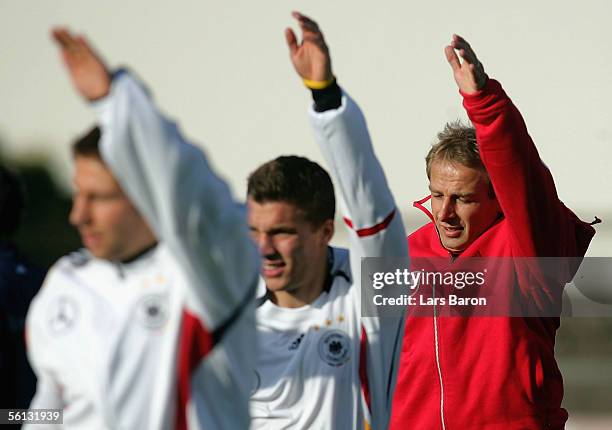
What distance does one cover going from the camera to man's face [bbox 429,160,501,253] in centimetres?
462

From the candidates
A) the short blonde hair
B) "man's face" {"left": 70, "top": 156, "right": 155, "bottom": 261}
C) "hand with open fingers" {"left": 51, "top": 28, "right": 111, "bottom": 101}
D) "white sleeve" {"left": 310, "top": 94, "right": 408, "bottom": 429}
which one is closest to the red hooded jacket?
the short blonde hair

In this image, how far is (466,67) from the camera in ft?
13.9

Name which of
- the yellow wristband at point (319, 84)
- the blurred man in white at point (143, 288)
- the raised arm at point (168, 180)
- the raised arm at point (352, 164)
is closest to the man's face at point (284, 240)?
the raised arm at point (352, 164)

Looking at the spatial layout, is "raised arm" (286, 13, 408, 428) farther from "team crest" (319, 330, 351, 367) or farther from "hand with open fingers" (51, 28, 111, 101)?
"hand with open fingers" (51, 28, 111, 101)

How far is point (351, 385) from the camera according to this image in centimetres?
378

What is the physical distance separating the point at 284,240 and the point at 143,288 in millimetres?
854

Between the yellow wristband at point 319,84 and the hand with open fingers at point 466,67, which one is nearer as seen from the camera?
the yellow wristband at point 319,84

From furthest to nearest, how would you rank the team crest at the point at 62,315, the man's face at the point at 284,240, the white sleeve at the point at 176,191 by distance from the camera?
the man's face at the point at 284,240, the team crest at the point at 62,315, the white sleeve at the point at 176,191

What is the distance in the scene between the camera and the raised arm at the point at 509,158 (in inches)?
165

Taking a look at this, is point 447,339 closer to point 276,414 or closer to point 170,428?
point 276,414

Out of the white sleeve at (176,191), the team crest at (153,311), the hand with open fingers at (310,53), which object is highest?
the hand with open fingers at (310,53)

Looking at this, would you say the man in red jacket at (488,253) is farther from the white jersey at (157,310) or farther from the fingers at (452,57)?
the white jersey at (157,310)

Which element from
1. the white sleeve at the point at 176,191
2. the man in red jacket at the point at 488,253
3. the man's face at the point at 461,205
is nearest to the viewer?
the white sleeve at the point at 176,191

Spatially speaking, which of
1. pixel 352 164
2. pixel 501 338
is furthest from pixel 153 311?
pixel 501 338
